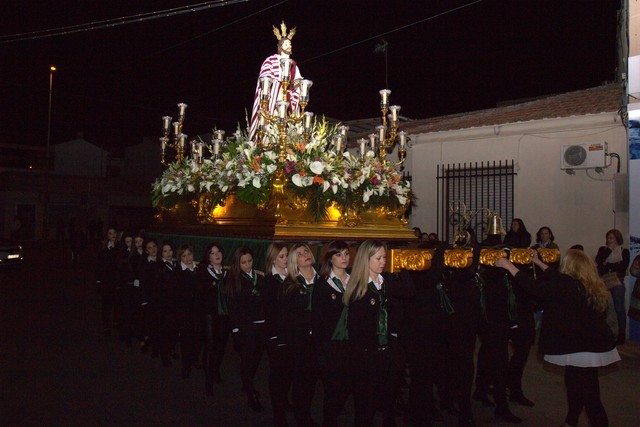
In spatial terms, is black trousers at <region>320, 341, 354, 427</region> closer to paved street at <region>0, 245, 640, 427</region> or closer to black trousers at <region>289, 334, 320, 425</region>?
black trousers at <region>289, 334, 320, 425</region>

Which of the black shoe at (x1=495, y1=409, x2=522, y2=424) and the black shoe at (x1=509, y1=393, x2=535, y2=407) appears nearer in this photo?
the black shoe at (x1=495, y1=409, x2=522, y2=424)

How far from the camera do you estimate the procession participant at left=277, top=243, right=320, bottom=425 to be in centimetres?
469

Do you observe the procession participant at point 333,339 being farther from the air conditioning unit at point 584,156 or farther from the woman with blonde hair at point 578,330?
the air conditioning unit at point 584,156

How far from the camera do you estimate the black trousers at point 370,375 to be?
4.02 meters

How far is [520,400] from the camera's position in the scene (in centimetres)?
561

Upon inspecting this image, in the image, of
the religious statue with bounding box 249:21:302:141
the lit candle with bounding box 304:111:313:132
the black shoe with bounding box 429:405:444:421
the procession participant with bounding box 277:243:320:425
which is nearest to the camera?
the procession participant with bounding box 277:243:320:425

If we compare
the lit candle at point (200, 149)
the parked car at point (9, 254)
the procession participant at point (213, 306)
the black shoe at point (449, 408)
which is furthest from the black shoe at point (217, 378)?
the parked car at point (9, 254)

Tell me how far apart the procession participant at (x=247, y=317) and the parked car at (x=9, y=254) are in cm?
1524

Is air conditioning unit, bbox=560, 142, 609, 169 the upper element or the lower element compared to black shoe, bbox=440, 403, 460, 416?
upper

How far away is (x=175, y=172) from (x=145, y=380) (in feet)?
10.1

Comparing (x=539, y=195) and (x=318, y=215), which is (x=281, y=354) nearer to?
(x=318, y=215)

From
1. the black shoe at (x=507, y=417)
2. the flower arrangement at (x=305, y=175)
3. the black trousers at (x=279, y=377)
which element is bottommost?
the black shoe at (x=507, y=417)

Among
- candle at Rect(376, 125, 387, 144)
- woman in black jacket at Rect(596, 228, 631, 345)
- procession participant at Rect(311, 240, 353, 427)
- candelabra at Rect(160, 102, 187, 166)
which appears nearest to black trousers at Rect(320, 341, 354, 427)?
procession participant at Rect(311, 240, 353, 427)

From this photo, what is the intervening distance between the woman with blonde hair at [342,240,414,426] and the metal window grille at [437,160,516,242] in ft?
23.6
